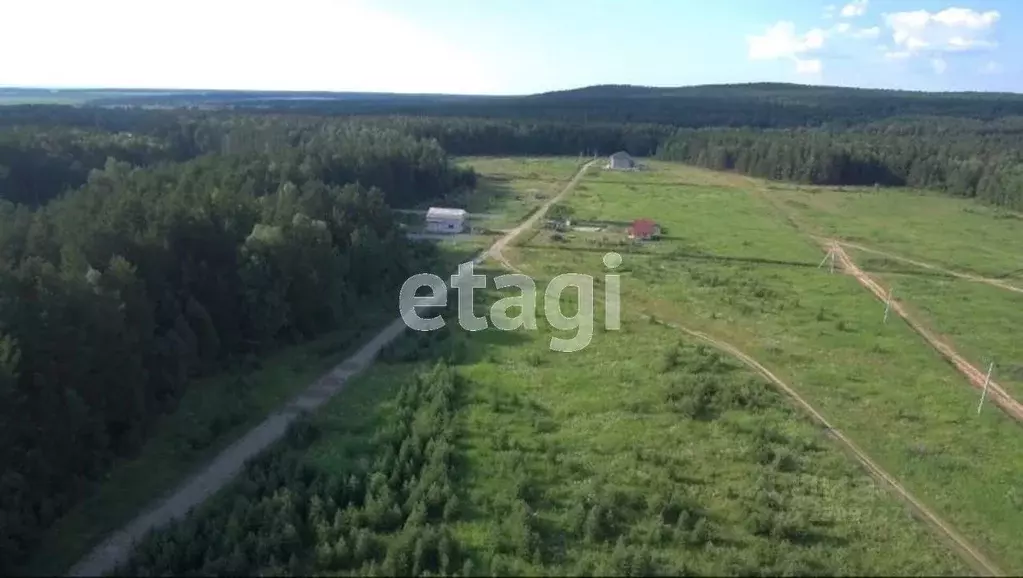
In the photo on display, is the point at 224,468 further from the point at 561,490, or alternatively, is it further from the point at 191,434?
the point at 561,490

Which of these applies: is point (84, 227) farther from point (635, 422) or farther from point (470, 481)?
point (635, 422)

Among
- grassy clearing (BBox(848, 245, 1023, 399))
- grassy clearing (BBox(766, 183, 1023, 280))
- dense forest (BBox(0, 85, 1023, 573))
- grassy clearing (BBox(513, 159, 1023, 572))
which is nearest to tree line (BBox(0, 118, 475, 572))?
dense forest (BBox(0, 85, 1023, 573))

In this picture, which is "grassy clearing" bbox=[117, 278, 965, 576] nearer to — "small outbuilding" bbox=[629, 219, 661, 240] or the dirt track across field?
the dirt track across field

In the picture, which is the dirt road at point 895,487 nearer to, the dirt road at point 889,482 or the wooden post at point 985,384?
the dirt road at point 889,482

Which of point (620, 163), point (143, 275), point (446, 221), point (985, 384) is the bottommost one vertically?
point (985, 384)

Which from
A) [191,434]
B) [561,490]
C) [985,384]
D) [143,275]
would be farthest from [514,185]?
[561,490]
